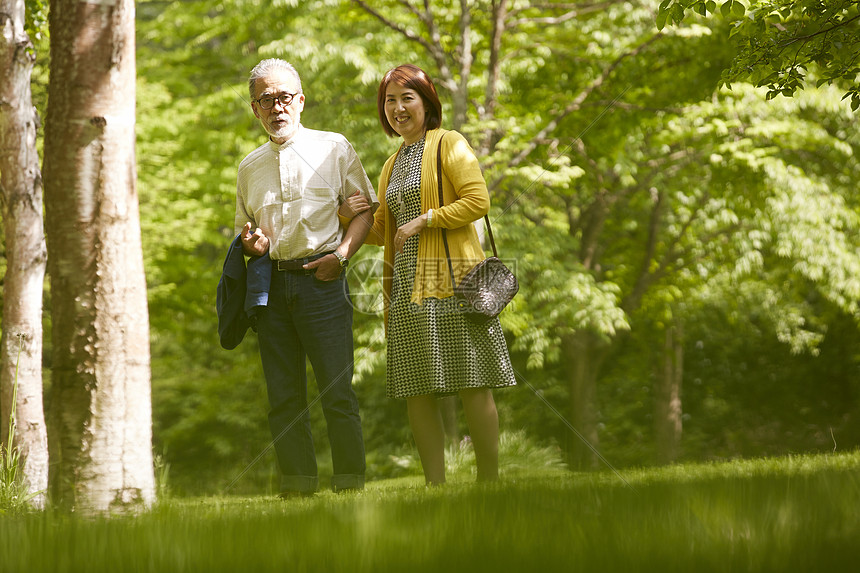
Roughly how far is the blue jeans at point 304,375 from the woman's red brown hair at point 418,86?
924 millimetres

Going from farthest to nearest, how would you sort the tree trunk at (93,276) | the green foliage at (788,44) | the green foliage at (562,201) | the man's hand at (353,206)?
the green foliage at (562,201) → the man's hand at (353,206) → the green foliage at (788,44) → the tree trunk at (93,276)

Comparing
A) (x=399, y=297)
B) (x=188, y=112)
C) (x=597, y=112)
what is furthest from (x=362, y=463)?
(x=188, y=112)

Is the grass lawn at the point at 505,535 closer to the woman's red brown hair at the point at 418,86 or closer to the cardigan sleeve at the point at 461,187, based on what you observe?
the cardigan sleeve at the point at 461,187

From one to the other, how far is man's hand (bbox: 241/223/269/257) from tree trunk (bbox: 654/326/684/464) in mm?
14574

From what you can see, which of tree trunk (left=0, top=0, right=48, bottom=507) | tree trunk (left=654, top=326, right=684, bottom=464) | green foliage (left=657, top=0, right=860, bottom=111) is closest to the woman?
green foliage (left=657, top=0, right=860, bottom=111)

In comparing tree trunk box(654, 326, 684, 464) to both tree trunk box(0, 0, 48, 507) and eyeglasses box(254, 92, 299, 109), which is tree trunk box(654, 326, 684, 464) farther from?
eyeglasses box(254, 92, 299, 109)

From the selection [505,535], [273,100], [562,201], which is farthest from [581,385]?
[505,535]

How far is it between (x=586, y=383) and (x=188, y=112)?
30.2 ft

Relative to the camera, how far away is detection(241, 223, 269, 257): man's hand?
400 centimetres

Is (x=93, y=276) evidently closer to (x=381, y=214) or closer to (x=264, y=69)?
(x=264, y=69)

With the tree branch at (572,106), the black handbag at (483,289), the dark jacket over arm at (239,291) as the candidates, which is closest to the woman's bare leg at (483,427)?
the black handbag at (483,289)

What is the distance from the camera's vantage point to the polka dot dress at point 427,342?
3.84 meters

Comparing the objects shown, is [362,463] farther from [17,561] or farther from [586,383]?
[586,383]

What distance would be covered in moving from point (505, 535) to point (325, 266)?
6.89 ft
